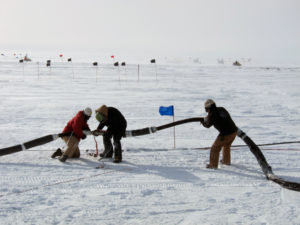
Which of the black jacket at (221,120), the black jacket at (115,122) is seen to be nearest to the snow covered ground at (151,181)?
the black jacket at (115,122)

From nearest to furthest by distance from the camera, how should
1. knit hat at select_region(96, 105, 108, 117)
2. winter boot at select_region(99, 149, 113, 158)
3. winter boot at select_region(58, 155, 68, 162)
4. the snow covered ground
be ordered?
the snow covered ground < knit hat at select_region(96, 105, 108, 117) < winter boot at select_region(58, 155, 68, 162) < winter boot at select_region(99, 149, 113, 158)

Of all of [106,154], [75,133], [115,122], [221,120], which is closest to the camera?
[221,120]

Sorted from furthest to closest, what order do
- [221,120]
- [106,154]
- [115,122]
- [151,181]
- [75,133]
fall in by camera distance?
[106,154]
[75,133]
[115,122]
[221,120]
[151,181]

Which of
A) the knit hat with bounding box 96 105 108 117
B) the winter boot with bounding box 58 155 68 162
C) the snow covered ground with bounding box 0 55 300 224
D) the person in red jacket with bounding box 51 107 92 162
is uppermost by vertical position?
the knit hat with bounding box 96 105 108 117

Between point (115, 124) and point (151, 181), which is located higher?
point (115, 124)

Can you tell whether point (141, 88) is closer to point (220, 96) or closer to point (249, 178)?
point (220, 96)

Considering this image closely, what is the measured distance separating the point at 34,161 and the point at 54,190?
182 cm

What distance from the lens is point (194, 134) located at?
937 centimetres

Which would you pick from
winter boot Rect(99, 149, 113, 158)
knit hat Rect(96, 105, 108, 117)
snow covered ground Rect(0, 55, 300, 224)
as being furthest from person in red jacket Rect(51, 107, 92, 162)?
winter boot Rect(99, 149, 113, 158)

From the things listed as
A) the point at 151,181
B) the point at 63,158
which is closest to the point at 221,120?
the point at 151,181

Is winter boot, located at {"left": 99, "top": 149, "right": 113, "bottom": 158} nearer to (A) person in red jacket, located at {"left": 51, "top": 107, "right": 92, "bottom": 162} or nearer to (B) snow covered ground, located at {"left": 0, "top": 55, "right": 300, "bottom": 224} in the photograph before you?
(B) snow covered ground, located at {"left": 0, "top": 55, "right": 300, "bottom": 224}

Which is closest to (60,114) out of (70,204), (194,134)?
(194,134)

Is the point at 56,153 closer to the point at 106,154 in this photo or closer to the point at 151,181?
the point at 106,154

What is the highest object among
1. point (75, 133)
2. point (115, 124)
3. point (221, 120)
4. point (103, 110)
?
point (103, 110)
